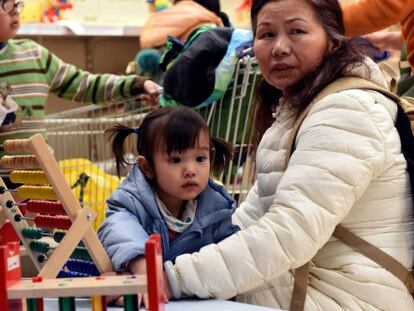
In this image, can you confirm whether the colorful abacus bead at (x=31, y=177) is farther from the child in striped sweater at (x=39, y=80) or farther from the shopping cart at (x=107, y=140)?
the child in striped sweater at (x=39, y=80)

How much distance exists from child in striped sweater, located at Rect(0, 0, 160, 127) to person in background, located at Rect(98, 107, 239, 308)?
1064 millimetres

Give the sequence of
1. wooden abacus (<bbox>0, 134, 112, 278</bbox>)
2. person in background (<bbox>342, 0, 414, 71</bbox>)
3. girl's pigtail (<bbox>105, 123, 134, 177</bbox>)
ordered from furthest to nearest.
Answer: person in background (<bbox>342, 0, 414, 71</bbox>), girl's pigtail (<bbox>105, 123, 134, 177</bbox>), wooden abacus (<bbox>0, 134, 112, 278</bbox>)

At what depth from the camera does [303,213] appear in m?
1.29

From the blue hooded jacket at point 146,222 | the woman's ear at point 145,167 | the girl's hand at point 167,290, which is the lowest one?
the girl's hand at point 167,290

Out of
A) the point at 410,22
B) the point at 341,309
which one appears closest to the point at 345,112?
the point at 341,309

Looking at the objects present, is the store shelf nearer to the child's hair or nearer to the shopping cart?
the shopping cart

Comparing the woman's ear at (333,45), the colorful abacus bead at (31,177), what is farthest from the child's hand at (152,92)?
the colorful abacus bead at (31,177)

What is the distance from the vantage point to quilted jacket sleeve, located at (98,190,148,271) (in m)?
1.28

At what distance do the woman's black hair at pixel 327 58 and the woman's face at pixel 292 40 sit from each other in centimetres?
1

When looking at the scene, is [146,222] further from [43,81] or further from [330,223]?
[43,81]

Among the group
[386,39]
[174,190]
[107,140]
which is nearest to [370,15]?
[386,39]

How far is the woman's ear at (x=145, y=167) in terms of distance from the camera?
1524 millimetres

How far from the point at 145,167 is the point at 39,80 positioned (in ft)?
3.83

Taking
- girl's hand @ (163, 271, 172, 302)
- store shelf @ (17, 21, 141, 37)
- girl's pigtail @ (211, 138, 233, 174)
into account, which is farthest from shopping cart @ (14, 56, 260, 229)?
store shelf @ (17, 21, 141, 37)
